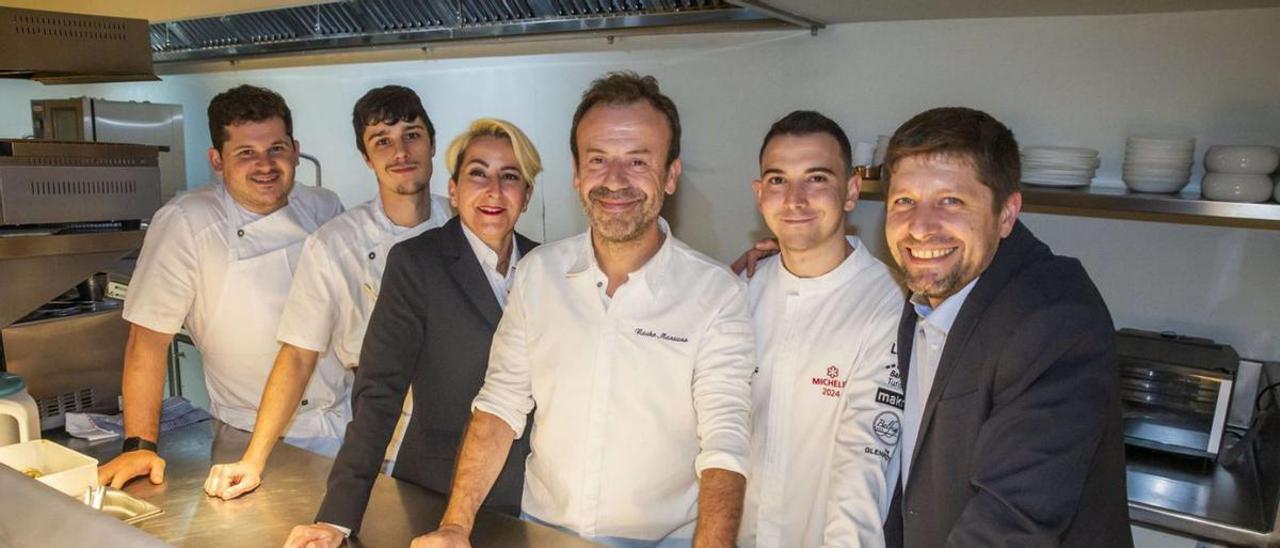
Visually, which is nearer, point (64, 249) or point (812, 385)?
point (812, 385)

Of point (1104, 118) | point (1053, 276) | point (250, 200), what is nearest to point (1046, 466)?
point (1053, 276)

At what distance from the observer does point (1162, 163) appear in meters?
2.23

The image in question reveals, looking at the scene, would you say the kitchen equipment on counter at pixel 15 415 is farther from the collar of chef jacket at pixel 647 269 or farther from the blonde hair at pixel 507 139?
the collar of chef jacket at pixel 647 269

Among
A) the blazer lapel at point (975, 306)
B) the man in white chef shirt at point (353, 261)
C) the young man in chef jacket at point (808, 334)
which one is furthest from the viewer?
the man in white chef shirt at point (353, 261)

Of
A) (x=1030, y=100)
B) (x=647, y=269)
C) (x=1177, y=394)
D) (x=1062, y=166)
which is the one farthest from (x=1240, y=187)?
(x=647, y=269)

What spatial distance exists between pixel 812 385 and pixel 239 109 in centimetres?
162

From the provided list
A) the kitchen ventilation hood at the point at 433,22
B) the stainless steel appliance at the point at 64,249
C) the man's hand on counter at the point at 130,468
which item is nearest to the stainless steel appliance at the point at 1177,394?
the kitchen ventilation hood at the point at 433,22

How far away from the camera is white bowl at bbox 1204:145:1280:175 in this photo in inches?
81.4

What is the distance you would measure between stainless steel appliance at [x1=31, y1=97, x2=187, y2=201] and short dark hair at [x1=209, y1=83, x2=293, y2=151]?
2648mm

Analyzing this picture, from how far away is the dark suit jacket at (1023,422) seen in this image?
1.17m

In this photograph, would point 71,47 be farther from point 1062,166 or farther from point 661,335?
point 1062,166

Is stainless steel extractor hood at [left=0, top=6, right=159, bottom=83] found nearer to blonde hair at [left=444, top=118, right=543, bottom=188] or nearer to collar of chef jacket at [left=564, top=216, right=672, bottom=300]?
blonde hair at [left=444, top=118, right=543, bottom=188]

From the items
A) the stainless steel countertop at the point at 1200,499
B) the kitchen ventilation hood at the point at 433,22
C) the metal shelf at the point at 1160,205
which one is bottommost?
the stainless steel countertop at the point at 1200,499

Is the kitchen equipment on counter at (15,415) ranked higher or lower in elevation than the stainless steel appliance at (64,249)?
lower
